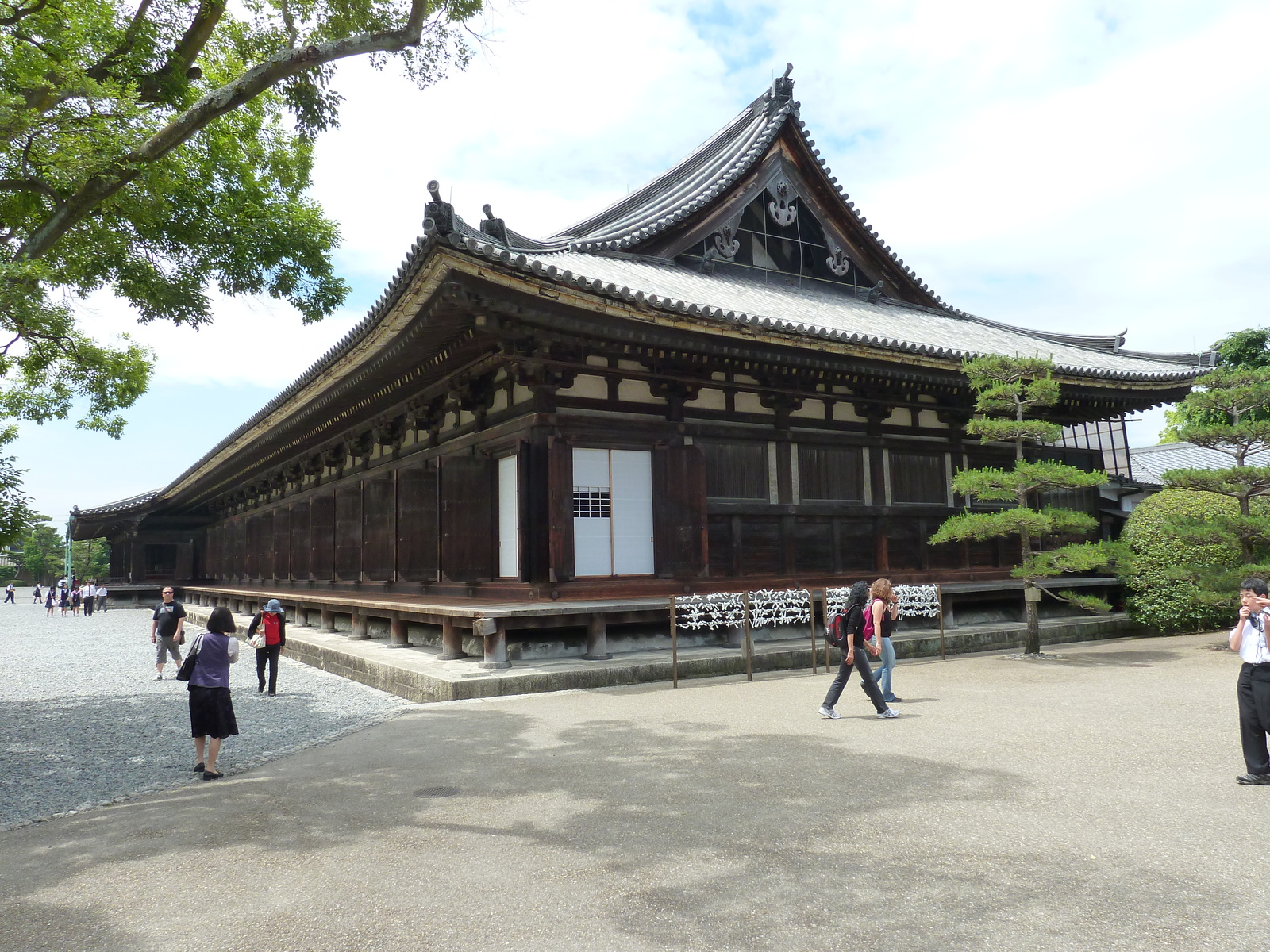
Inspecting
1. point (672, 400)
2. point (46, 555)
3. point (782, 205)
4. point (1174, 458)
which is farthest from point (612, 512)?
point (46, 555)

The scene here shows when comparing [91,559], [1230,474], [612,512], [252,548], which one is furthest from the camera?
[91,559]

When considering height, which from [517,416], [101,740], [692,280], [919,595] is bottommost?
[101,740]

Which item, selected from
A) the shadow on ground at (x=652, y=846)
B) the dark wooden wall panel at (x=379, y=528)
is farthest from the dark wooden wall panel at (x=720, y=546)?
the dark wooden wall panel at (x=379, y=528)

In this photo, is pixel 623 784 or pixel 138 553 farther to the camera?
pixel 138 553

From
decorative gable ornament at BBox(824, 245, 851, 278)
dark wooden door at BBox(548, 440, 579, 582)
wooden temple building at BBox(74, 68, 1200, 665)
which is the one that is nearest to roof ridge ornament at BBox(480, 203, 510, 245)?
wooden temple building at BBox(74, 68, 1200, 665)

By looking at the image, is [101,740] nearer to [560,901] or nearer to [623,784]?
[623,784]

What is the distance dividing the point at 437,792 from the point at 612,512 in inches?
251

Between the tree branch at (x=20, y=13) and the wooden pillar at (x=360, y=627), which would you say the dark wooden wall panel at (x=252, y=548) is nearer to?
the wooden pillar at (x=360, y=627)

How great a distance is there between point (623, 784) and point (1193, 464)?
118 ft

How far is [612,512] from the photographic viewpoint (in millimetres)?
11875

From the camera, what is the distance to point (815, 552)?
13555 mm

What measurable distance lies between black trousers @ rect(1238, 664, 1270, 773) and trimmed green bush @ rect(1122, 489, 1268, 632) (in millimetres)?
9392

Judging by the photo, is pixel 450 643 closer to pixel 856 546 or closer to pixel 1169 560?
pixel 856 546

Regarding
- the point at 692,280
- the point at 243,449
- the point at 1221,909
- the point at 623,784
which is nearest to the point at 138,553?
the point at 243,449
